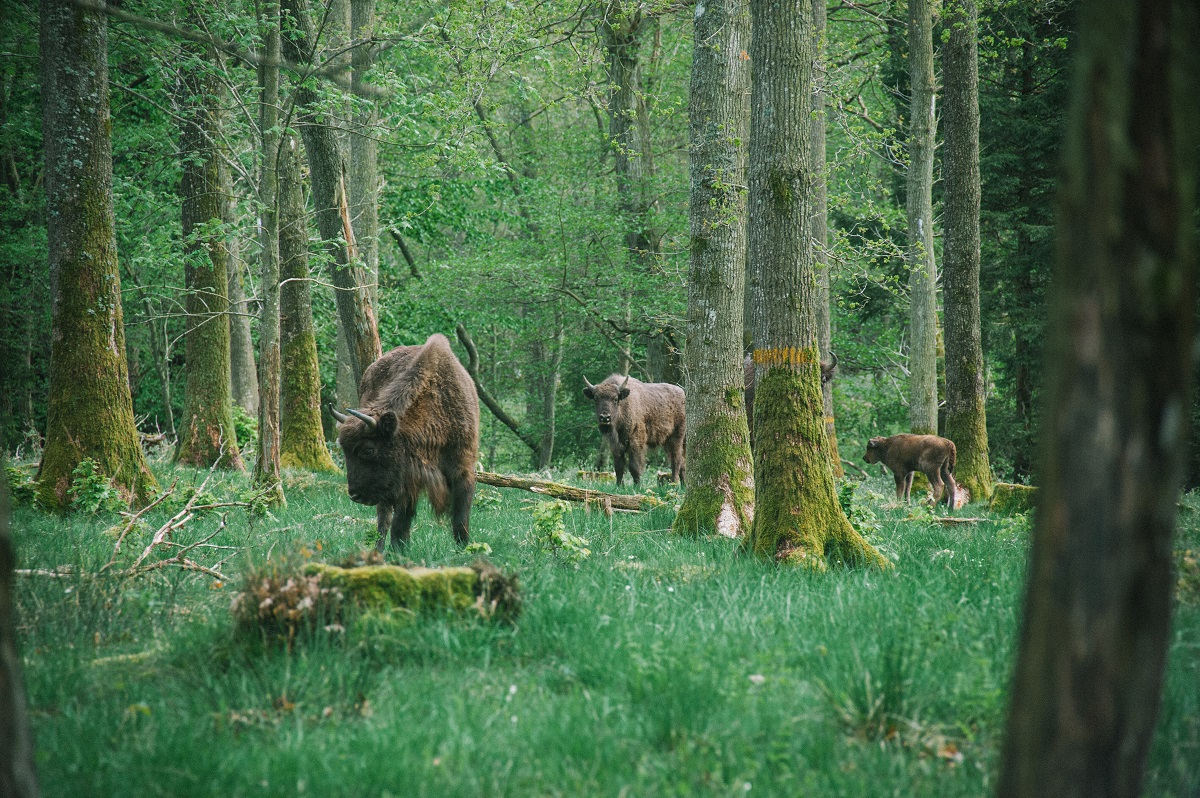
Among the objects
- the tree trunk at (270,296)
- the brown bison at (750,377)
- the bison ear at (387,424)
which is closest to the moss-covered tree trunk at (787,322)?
the bison ear at (387,424)

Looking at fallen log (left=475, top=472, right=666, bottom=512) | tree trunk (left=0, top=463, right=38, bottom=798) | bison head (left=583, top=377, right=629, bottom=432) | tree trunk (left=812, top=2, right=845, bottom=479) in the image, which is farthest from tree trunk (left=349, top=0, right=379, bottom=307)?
tree trunk (left=0, top=463, right=38, bottom=798)

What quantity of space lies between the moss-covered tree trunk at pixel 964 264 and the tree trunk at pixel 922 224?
8.33ft

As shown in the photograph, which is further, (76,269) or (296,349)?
(296,349)

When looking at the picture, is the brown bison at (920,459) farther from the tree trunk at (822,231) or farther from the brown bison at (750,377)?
the brown bison at (750,377)

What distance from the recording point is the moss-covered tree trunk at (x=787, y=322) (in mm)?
6539

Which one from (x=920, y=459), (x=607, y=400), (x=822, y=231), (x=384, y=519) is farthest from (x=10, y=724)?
(x=822, y=231)

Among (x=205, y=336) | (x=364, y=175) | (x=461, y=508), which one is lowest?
(x=461, y=508)

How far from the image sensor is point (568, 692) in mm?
3992

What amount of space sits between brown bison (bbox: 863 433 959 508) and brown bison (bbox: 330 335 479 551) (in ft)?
26.0

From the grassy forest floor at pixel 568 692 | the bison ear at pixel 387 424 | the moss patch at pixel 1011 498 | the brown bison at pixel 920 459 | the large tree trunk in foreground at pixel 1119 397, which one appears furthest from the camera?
the brown bison at pixel 920 459

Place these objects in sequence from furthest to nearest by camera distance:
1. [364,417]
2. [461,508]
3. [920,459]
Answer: [920,459] < [461,508] < [364,417]

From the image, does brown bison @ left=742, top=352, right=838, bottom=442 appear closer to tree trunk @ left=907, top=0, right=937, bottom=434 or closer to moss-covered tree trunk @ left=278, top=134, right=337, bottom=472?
tree trunk @ left=907, top=0, right=937, bottom=434

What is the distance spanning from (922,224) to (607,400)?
695cm

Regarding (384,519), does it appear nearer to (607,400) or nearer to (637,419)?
(607,400)
